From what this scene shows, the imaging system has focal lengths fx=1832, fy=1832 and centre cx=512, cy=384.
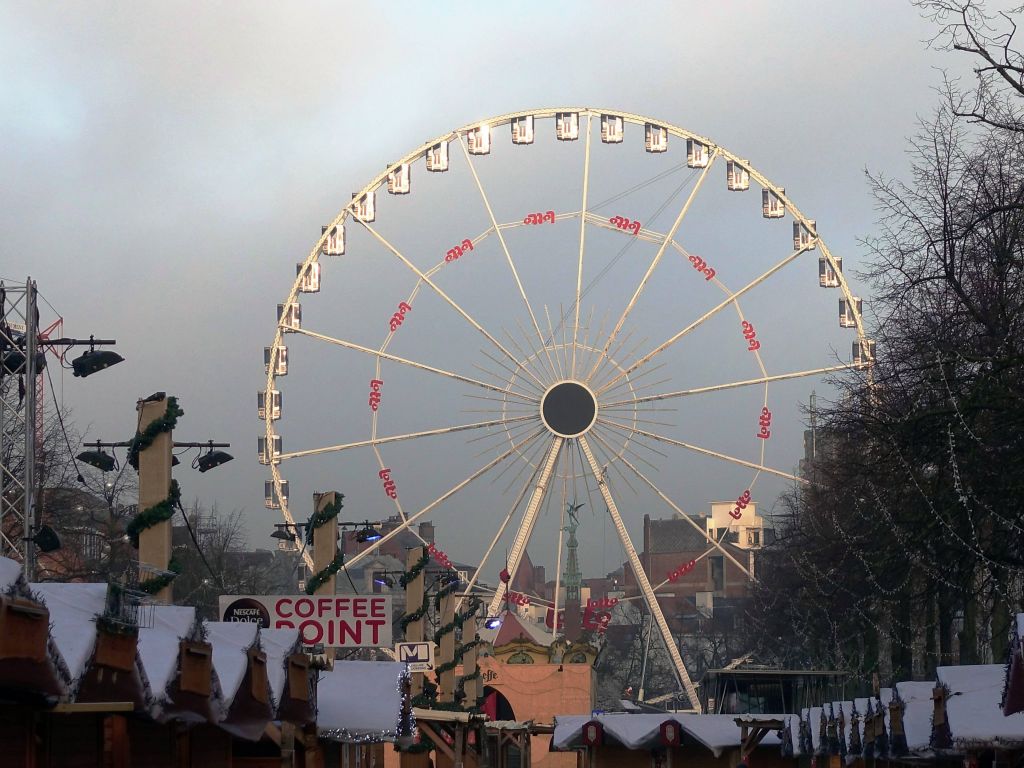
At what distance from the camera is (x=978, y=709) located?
1975cm

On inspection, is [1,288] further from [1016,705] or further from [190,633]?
[1016,705]

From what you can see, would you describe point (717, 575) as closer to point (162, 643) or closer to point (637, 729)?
point (637, 729)

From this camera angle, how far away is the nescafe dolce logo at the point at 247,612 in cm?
2944

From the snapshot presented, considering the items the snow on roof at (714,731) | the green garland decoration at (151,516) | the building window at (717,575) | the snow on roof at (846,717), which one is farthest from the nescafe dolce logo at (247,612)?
the building window at (717,575)

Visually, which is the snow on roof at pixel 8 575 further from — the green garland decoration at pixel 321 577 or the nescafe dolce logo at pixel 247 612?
the green garland decoration at pixel 321 577

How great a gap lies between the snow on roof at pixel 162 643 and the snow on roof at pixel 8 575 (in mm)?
2779

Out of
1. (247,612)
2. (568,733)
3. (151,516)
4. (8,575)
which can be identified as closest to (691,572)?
(568,733)

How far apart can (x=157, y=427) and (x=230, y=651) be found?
Answer: 5282 mm

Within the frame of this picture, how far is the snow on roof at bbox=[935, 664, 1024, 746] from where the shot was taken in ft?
61.8

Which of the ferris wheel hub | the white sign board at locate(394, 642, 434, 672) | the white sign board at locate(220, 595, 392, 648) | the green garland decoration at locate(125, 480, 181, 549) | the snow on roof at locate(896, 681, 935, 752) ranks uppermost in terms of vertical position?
the ferris wheel hub

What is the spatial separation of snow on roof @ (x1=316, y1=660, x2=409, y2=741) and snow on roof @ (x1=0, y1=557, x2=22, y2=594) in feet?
48.2

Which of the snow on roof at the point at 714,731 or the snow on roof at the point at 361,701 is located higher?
the snow on roof at the point at 361,701

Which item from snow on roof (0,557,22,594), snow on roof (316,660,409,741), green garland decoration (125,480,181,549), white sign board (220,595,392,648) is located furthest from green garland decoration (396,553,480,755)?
snow on roof (0,557,22,594)

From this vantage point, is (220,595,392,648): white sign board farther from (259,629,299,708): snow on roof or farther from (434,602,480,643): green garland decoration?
(434,602,480,643): green garland decoration
